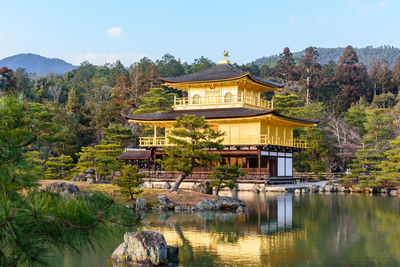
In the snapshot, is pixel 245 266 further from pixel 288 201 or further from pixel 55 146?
pixel 55 146

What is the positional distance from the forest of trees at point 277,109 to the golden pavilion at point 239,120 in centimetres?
326

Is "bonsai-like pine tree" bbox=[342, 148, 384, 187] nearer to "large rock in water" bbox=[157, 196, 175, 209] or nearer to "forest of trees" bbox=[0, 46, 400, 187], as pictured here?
"forest of trees" bbox=[0, 46, 400, 187]

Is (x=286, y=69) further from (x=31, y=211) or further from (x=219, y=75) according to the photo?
(x=31, y=211)

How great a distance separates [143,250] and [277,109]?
31.6m

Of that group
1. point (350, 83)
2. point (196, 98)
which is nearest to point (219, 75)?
point (196, 98)

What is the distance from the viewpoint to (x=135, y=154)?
3219 centimetres

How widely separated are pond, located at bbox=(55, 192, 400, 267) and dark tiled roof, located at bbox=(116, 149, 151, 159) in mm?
14125

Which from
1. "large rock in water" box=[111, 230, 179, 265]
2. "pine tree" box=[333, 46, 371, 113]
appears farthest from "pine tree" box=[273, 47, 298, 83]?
"large rock in water" box=[111, 230, 179, 265]

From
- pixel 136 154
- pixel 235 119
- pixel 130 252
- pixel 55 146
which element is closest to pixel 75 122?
pixel 55 146

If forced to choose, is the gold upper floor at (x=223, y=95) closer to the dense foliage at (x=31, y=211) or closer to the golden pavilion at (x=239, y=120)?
the golden pavilion at (x=239, y=120)

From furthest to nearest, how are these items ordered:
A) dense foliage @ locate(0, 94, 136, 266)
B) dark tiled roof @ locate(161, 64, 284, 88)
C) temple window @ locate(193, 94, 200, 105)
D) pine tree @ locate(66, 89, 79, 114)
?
pine tree @ locate(66, 89, 79, 114) < temple window @ locate(193, 94, 200, 105) < dark tiled roof @ locate(161, 64, 284, 88) < dense foliage @ locate(0, 94, 136, 266)

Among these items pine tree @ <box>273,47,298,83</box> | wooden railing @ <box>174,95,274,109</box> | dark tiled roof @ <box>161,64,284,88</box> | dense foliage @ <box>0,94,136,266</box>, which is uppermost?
pine tree @ <box>273,47,298,83</box>

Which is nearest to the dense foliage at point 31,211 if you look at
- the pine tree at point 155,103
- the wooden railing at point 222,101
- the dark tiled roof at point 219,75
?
the dark tiled roof at point 219,75

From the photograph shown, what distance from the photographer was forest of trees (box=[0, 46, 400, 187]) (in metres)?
30.4
